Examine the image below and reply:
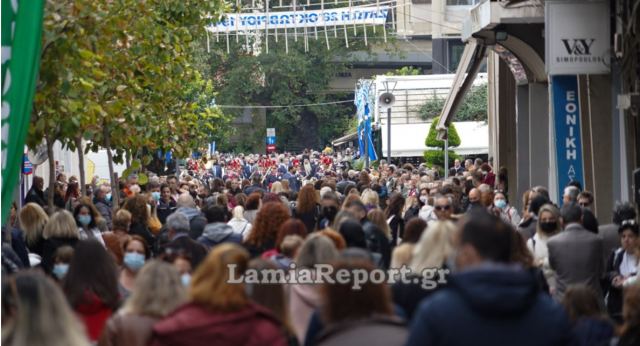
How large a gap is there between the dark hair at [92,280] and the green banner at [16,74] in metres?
1.90

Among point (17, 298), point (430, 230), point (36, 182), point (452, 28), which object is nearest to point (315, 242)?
point (430, 230)

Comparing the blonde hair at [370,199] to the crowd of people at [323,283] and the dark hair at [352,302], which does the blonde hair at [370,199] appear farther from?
the dark hair at [352,302]

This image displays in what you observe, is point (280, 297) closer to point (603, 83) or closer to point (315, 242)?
point (315, 242)

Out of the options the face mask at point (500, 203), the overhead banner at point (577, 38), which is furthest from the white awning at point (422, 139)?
the face mask at point (500, 203)

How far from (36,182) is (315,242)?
51.4ft

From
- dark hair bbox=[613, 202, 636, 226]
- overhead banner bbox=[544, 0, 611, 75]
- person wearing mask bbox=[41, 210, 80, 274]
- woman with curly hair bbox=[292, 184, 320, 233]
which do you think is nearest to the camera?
person wearing mask bbox=[41, 210, 80, 274]

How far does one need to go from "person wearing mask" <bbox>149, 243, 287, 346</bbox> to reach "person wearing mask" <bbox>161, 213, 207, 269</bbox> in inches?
166

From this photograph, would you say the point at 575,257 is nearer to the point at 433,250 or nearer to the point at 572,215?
the point at 572,215

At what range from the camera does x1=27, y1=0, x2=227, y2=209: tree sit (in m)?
15.4

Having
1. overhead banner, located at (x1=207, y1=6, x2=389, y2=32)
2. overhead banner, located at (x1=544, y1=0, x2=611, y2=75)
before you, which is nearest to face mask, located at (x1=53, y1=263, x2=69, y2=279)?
overhead banner, located at (x1=544, y1=0, x2=611, y2=75)

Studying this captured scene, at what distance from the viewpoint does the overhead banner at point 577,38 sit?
66.1 feet

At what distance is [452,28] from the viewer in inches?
2709

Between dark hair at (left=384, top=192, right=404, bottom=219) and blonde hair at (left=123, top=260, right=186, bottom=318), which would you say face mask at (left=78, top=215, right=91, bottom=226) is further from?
blonde hair at (left=123, top=260, right=186, bottom=318)

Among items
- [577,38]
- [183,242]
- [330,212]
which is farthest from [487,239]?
[577,38]
